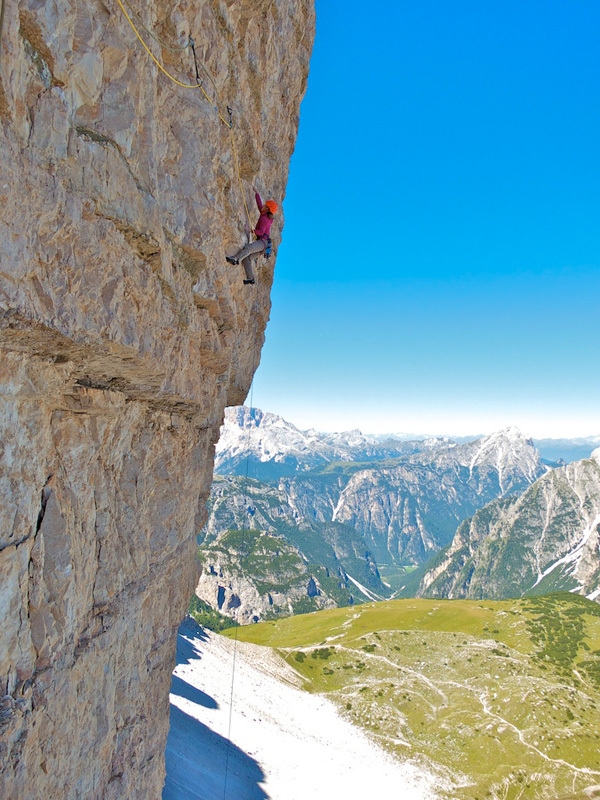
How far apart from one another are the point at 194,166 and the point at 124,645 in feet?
41.7

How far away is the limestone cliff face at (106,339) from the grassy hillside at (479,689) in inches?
2087

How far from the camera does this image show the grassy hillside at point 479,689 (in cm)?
5231

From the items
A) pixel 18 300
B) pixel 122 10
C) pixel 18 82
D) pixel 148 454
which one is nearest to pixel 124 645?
pixel 148 454

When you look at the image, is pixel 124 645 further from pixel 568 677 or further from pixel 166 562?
pixel 568 677

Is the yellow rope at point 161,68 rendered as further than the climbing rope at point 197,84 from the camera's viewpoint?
No

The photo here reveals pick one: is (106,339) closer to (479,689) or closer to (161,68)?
(161,68)

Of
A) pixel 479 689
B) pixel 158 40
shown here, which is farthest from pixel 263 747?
pixel 158 40

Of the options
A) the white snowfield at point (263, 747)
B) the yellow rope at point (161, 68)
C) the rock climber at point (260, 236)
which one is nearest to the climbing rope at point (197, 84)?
the yellow rope at point (161, 68)

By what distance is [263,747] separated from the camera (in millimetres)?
44125

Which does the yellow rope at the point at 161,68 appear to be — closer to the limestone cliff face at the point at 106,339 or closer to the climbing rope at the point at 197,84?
the climbing rope at the point at 197,84

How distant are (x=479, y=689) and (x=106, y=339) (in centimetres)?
8217

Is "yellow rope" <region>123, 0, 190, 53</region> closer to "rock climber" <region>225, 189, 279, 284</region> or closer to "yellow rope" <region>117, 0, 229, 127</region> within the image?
"yellow rope" <region>117, 0, 229, 127</region>

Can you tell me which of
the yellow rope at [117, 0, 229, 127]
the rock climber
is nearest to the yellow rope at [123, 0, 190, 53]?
the yellow rope at [117, 0, 229, 127]

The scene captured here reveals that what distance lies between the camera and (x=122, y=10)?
8.59 meters
